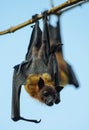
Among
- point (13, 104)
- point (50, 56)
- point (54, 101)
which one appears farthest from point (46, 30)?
point (13, 104)

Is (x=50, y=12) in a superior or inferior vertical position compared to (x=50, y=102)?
superior

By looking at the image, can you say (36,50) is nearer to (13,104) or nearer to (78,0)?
(13,104)

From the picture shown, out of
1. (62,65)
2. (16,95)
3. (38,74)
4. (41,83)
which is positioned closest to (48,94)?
(41,83)

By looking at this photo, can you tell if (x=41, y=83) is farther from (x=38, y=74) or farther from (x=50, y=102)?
(x=50, y=102)

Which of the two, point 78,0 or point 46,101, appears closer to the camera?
point 78,0

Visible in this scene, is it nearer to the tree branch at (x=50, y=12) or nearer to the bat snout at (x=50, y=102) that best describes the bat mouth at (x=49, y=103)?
the bat snout at (x=50, y=102)

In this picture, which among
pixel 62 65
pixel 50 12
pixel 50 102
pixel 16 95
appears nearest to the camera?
pixel 50 12

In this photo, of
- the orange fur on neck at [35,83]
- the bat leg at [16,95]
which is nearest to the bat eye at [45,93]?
the orange fur on neck at [35,83]
